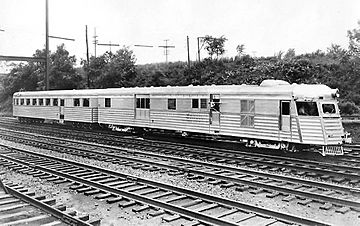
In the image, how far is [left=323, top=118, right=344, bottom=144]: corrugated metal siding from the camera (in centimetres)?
1324

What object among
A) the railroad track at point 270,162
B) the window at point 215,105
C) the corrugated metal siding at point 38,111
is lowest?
the railroad track at point 270,162

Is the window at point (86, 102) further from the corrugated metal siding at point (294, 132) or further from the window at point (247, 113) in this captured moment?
the corrugated metal siding at point (294, 132)

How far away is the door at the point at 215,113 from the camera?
1683 centimetres

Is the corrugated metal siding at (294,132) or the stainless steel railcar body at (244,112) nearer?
the stainless steel railcar body at (244,112)

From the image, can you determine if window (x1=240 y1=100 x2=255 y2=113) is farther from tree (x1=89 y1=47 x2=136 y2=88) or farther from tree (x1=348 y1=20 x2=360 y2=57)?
tree (x1=89 y1=47 x2=136 y2=88)

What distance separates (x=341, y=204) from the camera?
839 centimetres

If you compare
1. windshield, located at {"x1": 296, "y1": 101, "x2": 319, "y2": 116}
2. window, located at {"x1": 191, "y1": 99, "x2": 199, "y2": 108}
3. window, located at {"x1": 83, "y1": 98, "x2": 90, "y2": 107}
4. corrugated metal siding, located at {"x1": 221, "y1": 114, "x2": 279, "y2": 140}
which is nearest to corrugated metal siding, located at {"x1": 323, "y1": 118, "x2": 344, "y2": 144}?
windshield, located at {"x1": 296, "y1": 101, "x2": 319, "y2": 116}

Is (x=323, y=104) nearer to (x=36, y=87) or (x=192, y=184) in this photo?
(x=192, y=184)

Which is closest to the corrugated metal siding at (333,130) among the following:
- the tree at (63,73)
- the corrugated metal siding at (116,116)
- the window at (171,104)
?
the window at (171,104)

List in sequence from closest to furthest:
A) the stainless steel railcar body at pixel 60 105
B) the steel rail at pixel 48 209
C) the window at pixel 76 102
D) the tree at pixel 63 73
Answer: the steel rail at pixel 48 209, the stainless steel railcar body at pixel 60 105, the window at pixel 76 102, the tree at pixel 63 73

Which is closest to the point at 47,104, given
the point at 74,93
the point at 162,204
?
the point at 74,93

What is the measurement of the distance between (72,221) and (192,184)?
13.8 ft

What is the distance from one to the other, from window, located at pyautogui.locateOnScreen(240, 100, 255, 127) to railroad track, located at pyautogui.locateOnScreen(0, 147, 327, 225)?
6.30 m

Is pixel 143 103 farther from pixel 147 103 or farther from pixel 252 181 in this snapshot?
pixel 252 181
